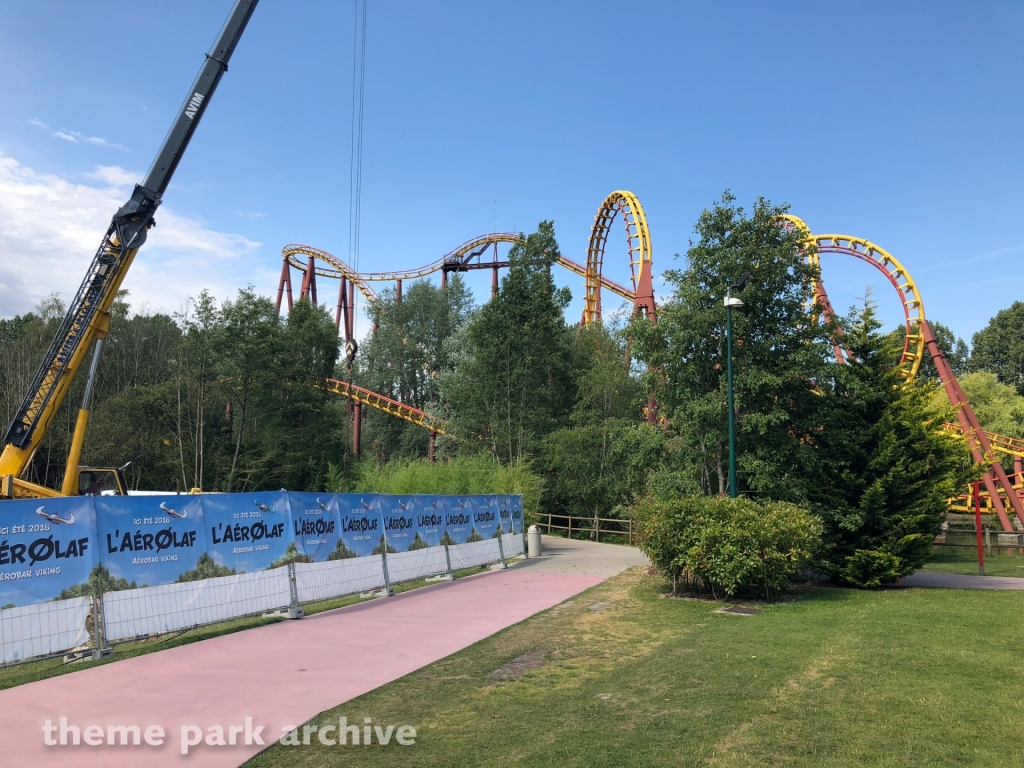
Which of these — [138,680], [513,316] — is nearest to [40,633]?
[138,680]

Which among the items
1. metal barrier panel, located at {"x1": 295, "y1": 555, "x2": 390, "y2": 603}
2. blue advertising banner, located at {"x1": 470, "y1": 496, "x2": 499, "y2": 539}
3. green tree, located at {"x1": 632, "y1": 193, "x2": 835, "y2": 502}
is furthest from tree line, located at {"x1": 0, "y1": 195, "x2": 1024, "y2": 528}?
metal barrier panel, located at {"x1": 295, "y1": 555, "x2": 390, "y2": 603}

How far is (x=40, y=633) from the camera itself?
24.3 feet

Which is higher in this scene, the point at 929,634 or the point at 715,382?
the point at 715,382

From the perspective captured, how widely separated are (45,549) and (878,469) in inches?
580

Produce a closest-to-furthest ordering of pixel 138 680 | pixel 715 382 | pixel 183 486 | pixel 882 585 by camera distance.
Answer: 1. pixel 138 680
2. pixel 882 585
3. pixel 715 382
4. pixel 183 486

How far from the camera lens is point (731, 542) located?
479 inches

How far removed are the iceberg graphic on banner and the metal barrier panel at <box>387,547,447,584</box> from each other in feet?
0.61

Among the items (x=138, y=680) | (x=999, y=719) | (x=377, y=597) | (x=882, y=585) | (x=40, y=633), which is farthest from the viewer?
(x=882, y=585)

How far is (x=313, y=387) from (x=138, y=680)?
126 ft

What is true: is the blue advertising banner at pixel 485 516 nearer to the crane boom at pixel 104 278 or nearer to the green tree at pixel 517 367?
the crane boom at pixel 104 278

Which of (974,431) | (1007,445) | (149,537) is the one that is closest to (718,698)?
(149,537)

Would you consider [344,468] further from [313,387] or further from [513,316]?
[513,316]

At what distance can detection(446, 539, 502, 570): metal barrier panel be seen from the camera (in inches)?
635

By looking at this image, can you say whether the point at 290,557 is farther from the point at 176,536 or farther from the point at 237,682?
the point at 237,682
